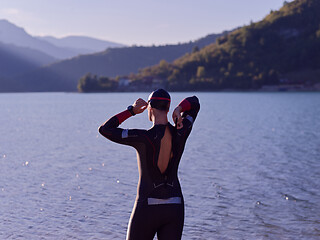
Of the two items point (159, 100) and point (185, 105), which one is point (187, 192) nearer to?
point (185, 105)

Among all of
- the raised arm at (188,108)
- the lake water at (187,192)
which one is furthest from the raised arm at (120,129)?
the lake water at (187,192)

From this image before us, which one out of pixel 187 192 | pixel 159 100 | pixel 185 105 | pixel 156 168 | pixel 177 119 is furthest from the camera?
pixel 187 192

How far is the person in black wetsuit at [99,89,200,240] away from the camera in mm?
5156

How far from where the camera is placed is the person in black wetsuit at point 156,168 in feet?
16.9

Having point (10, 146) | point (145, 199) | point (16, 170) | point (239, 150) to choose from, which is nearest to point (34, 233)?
point (145, 199)

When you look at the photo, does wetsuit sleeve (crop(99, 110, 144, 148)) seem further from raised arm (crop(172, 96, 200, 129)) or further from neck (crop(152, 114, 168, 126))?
raised arm (crop(172, 96, 200, 129))

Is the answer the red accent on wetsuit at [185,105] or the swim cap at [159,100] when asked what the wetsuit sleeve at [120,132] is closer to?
the swim cap at [159,100]

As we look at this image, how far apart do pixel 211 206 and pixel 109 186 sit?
484cm

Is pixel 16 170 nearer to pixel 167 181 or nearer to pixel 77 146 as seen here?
pixel 77 146

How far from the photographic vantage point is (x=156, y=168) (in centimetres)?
526

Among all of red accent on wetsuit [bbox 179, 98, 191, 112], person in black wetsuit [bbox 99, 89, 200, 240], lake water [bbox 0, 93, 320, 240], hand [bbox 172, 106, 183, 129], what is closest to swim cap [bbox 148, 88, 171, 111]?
person in black wetsuit [bbox 99, 89, 200, 240]

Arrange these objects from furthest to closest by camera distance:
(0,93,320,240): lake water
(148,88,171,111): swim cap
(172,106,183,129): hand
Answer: (0,93,320,240): lake water < (172,106,183,129): hand < (148,88,171,111): swim cap

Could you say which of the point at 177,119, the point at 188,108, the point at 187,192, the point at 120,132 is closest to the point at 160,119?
the point at 177,119

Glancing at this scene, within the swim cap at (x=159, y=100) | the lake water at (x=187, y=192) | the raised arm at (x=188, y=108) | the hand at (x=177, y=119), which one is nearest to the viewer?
the swim cap at (x=159, y=100)
